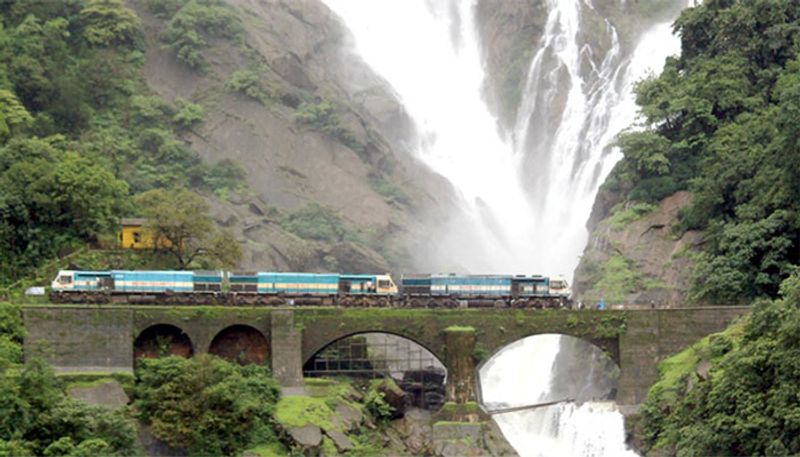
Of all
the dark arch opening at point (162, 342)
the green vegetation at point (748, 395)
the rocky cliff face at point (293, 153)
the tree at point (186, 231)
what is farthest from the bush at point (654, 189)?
the dark arch opening at point (162, 342)

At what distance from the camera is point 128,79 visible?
113188mm

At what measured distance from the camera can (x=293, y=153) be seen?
4456 inches

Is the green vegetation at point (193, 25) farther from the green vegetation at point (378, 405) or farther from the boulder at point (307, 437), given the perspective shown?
the boulder at point (307, 437)

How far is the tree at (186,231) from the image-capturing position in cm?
9162

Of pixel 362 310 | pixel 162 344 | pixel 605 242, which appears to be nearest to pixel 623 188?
pixel 605 242

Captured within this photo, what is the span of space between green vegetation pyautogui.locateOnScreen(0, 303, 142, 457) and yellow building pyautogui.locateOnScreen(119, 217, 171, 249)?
18.2 metres

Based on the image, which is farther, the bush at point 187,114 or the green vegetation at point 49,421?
the bush at point 187,114

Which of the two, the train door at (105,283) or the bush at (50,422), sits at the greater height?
the train door at (105,283)

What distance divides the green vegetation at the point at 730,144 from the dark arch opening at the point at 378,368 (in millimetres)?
14073

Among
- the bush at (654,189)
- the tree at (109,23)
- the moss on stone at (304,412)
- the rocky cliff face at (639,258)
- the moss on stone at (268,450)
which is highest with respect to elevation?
the tree at (109,23)

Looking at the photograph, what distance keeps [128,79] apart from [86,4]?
19.4 ft

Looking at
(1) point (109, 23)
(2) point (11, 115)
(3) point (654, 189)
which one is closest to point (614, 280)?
(3) point (654, 189)

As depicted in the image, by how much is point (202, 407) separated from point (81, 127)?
35.5 m

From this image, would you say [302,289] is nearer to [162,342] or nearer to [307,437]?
[162,342]
